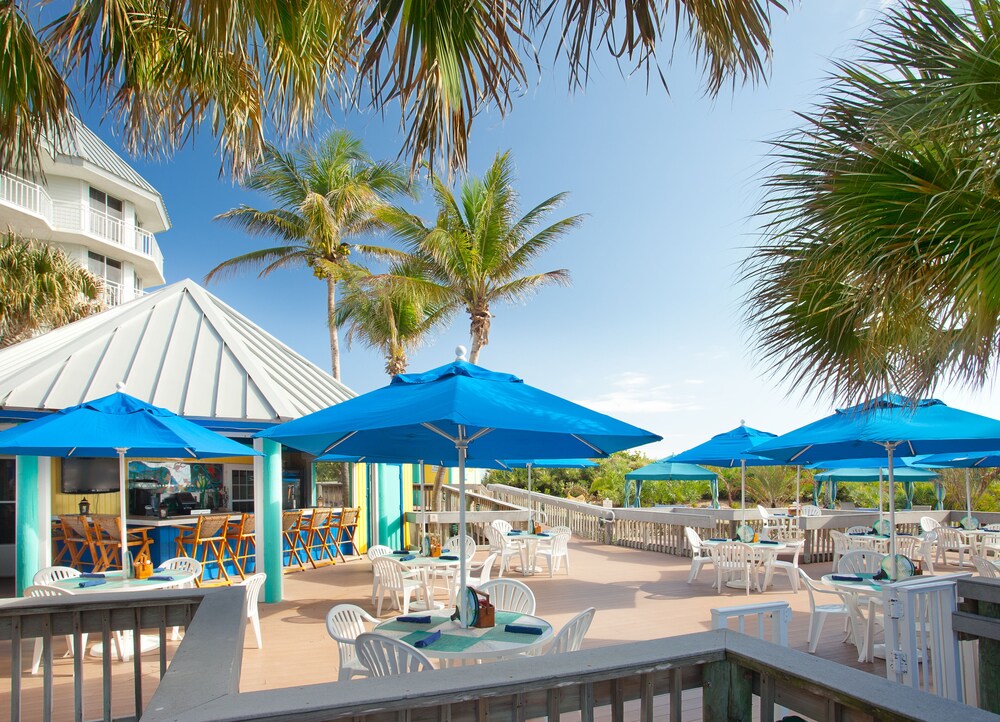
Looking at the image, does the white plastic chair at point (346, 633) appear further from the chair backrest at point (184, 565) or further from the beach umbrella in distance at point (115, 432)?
the chair backrest at point (184, 565)

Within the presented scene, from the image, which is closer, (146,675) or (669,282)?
(146,675)

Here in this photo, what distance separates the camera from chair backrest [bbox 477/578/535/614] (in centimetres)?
641

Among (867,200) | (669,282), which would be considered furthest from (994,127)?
(669,282)

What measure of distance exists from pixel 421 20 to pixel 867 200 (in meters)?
2.88

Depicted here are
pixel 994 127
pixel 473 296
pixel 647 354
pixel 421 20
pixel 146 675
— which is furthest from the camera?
pixel 647 354

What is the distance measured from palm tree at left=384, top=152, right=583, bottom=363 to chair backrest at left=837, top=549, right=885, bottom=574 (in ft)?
35.0

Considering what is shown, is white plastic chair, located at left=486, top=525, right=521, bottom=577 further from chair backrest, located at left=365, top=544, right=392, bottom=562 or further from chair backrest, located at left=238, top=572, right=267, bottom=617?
chair backrest, located at left=238, top=572, right=267, bottom=617

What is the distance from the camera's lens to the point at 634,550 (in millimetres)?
16188

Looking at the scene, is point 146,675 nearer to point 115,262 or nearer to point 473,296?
point 473,296

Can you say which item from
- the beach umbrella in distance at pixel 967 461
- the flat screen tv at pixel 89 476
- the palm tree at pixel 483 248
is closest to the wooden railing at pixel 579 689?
the beach umbrella in distance at pixel 967 461

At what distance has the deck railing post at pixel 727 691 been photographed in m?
2.50

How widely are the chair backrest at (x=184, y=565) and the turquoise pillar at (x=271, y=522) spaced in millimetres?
1636

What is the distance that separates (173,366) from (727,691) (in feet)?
35.5

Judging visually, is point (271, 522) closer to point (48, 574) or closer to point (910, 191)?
point (48, 574)
